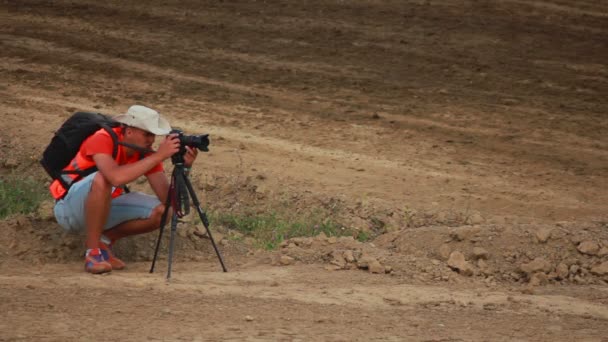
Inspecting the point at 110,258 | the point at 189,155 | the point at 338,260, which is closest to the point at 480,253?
the point at 338,260

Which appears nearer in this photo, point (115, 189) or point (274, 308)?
point (274, 308)

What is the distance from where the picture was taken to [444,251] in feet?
25.9

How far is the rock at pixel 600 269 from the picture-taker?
7.76m

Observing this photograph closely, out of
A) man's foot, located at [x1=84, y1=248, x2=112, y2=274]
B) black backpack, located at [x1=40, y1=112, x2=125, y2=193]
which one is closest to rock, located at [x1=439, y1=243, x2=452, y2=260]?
man's foot, located at [x1=84, y1=248, x2=112, y2=274]

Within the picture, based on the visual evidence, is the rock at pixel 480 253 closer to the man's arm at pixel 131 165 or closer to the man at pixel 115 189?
the man at pixel 115 189

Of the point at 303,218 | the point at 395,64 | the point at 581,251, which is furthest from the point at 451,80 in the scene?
the point at 581,251

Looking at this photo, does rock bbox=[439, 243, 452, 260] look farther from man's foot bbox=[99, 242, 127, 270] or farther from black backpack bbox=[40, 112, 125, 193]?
black backpack bbox=[40, 112, 125, 193]

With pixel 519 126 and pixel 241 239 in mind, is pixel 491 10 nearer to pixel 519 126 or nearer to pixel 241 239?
pixel 519 126

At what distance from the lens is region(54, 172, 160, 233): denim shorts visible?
7.10 m

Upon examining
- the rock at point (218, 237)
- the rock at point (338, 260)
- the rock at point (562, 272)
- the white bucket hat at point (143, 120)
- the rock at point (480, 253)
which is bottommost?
the rock at point (218, 237)

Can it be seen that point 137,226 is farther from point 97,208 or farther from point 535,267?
point 535,267

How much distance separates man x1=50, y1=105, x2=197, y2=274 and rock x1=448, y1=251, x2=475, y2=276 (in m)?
2.20

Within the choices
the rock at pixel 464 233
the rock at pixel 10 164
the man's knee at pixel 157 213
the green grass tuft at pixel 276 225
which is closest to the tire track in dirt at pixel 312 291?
the man's knee at pixel 157 213

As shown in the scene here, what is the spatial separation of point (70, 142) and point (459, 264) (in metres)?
3.03
